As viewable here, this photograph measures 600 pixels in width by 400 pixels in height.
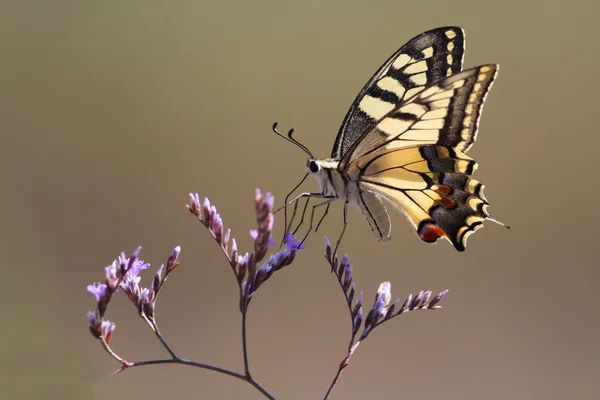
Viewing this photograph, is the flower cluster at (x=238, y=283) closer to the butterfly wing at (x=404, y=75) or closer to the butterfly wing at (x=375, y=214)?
the butterfly wing at (x=375, y=214)

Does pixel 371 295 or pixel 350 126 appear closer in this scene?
pixel 350 126

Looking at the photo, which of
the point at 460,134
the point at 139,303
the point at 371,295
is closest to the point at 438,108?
the point at 460,134

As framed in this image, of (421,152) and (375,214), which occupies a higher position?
(421,152)

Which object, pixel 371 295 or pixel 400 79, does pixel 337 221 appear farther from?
pixel 400 79

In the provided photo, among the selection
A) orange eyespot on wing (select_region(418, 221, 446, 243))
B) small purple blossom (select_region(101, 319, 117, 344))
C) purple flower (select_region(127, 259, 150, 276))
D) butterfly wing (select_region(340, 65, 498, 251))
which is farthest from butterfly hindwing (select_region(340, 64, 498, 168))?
small purple blossom (select_region(101, 319, 117, 344))

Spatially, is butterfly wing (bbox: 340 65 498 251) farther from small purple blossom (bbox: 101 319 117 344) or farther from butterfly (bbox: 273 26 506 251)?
small purple blossom (bbox: 101 319 117 344)

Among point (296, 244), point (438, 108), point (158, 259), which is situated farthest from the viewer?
point (158, 259)

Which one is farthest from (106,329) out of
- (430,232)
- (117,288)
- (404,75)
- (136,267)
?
(404,75)

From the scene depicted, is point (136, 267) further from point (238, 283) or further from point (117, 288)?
point (238, 283)
